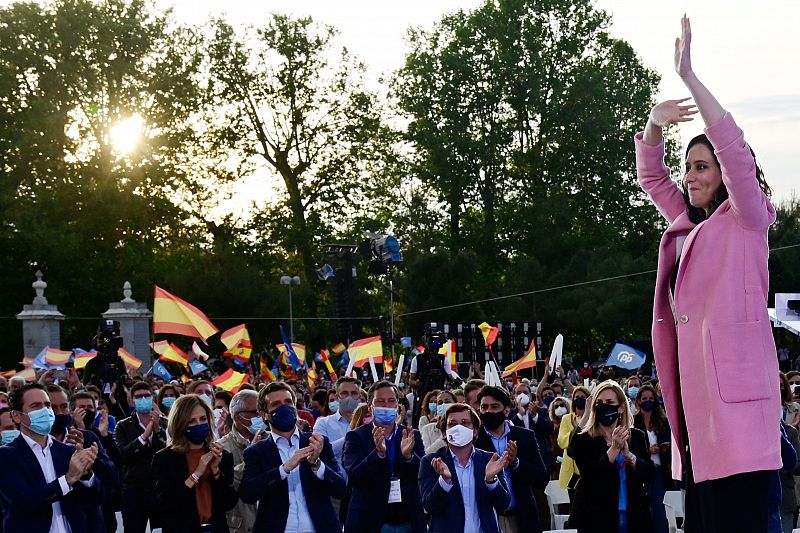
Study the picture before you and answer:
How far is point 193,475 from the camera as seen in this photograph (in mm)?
8273

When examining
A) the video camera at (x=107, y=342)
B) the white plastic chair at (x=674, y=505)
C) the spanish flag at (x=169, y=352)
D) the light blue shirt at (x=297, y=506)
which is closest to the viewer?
the light blue shirt at (x=297, y=506)

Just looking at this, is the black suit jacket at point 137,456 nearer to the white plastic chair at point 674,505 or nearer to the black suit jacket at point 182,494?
the black suit jacket at point 182,494

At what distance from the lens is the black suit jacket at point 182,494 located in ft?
27.4

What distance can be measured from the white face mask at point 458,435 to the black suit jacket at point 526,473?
0.88 meters

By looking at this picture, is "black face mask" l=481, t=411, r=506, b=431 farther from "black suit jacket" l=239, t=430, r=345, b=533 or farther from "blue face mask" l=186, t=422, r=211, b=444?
"blue face mask" l=186, t=422, r=211, b=444

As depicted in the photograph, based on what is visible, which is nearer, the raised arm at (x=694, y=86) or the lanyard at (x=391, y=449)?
the raised arm at (x=694, y=86)

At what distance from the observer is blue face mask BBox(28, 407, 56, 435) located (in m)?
8.22

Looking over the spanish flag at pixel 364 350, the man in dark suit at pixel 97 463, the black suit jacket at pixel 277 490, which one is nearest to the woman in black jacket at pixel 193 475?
the black suit jacket at pixel 277 490

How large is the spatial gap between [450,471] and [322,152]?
4320cm

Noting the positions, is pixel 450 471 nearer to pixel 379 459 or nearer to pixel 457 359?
pixel 379 459

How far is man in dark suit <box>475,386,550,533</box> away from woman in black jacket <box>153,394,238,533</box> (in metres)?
2.07

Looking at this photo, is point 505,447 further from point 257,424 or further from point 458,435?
point 257,424

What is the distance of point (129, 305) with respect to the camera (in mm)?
40719

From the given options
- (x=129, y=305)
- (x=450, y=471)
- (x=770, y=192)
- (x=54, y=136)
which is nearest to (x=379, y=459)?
(x=450, y=471)
